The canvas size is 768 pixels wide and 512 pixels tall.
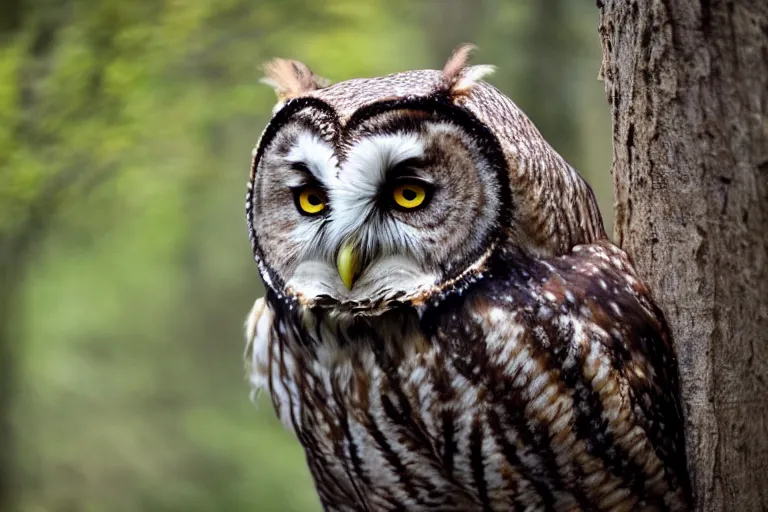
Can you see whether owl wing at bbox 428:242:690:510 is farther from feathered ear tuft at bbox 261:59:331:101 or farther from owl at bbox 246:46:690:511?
feathered ear tuft at bbox 261:59:331:101

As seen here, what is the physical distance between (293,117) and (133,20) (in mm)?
2494

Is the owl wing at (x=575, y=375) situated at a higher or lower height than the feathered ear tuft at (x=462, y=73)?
lower

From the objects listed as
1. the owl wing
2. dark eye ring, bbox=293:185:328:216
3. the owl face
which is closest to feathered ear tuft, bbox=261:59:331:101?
the owl face

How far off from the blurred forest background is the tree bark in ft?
4.79

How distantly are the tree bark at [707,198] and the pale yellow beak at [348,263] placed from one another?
2.34ft

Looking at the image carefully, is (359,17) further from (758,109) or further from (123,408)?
(123,408)

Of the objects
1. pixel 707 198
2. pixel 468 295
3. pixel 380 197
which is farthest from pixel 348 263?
pixel 707 198

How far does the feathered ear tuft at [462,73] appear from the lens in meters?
1.71

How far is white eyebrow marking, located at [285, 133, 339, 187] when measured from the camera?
5.52ft

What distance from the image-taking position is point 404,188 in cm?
170

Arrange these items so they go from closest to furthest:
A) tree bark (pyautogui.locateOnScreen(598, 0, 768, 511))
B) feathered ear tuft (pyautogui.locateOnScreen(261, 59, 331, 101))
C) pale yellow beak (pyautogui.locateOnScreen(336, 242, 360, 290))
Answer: tree bark (pyautogui.locateOnScreen(598, 0, 768, 511)) → pale yellow beak (pyautogui.locateOnScreen(336, 242, 360, 290)) → feathered ear tuft (pyautogui.locateOnScreen(261, 59, 331, 101))

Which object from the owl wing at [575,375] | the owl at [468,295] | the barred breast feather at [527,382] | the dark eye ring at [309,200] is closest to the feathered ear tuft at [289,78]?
the owl at [468,295]

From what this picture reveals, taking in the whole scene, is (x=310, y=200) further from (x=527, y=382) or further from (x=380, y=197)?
(x=527, y=382)

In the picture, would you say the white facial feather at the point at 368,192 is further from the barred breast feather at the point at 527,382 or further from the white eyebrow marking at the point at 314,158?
the barred breast feather at the point at 527,382
